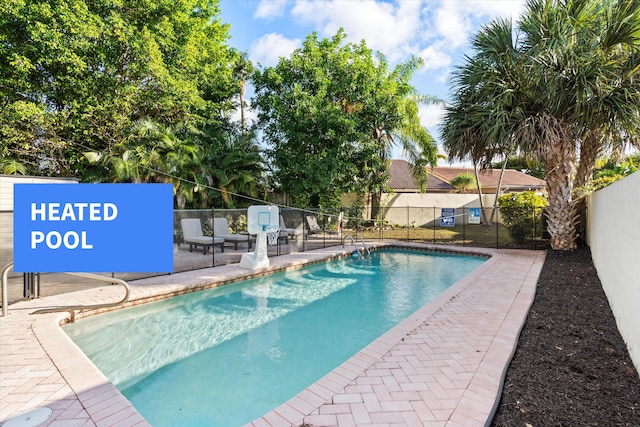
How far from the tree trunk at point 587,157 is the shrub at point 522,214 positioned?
1.46 meters

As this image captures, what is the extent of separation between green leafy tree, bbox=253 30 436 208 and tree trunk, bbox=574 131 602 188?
24.8ft

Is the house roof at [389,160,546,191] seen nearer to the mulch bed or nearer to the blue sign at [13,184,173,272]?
the mulch bed

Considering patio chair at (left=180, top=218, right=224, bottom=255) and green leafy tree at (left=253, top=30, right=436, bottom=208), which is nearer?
patio chair at (left=180, top=218, right=224, bottom=255)

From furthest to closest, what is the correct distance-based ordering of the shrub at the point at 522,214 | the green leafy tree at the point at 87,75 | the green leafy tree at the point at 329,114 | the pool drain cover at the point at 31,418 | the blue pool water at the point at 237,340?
the green leafy tree at the point at 329,114, the shrub at the point at 522,214, the green leafy tree at the point at 87,75, the blue pool water at the point at 237,340, the pool drain cover at the point at 31,418

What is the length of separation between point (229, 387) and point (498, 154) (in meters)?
10.5

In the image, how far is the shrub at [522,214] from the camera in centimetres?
1223

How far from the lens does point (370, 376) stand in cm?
334

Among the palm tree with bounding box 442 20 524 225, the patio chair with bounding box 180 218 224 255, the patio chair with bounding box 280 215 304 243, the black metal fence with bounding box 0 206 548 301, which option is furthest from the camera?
the patio chair with bounding box 280 215 304 243

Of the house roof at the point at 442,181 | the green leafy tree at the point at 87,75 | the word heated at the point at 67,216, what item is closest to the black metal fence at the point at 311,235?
the word heated at the point at 67,216

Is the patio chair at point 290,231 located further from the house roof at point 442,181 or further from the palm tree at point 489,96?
the house roof at point 442,181

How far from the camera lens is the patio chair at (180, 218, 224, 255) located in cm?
1035

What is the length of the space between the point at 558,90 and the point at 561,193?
11.3ft

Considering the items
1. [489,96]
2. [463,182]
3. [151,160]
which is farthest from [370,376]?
[463,182]

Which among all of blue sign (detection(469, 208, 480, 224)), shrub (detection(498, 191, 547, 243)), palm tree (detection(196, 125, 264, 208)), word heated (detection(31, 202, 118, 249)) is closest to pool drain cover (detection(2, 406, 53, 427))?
word heated (detection(31, 202, 118, 249))
